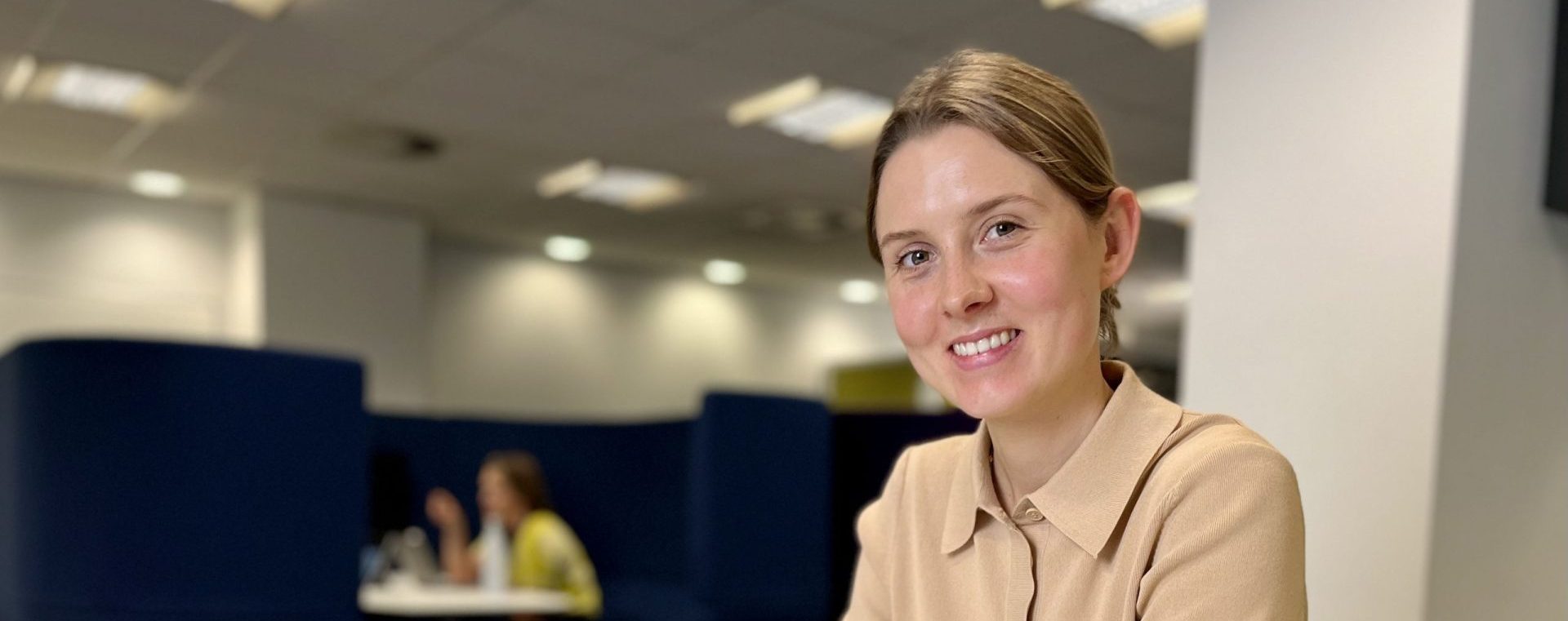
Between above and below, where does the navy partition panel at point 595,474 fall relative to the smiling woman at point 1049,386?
below

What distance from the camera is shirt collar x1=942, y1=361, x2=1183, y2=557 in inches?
40.1

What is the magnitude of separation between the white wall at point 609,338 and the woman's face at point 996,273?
29.1ft

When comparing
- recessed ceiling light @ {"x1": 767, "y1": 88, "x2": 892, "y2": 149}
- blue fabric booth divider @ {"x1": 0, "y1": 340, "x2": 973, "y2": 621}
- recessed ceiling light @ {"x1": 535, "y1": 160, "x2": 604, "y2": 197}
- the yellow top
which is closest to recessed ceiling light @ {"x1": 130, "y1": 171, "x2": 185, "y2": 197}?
recessed ceiling light @ {"x1": 535, "y1": 160, "x2": 604, "y2": 197}

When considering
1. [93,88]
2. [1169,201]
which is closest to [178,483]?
[93,88]

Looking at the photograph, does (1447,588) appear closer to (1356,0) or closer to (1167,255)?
(1356,0)

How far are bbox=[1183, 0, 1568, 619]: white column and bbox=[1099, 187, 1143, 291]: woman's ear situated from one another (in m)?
0.79

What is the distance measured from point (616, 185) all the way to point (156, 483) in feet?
17.1

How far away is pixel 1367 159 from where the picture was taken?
1801mm

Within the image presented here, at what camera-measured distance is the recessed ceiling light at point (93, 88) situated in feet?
18.0

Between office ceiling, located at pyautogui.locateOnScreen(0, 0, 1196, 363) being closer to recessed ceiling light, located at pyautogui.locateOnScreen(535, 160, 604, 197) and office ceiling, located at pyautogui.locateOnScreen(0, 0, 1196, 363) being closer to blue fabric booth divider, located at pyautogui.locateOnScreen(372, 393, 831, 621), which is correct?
recessed ceiling light, located at pyautogui.locateOnScreen(535, 160, 604, 197)

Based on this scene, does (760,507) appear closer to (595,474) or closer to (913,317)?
(595,474)

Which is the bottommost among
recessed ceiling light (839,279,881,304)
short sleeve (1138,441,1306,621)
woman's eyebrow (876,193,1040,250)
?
short sleeve (1138,441,1306,621)

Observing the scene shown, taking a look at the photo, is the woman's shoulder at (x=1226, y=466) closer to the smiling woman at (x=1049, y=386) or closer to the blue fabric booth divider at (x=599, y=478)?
the smiling woman at (x=1049, y=386)

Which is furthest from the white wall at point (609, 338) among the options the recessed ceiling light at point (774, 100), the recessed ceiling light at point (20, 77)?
the recessed ceiling light at point (774, 100)
